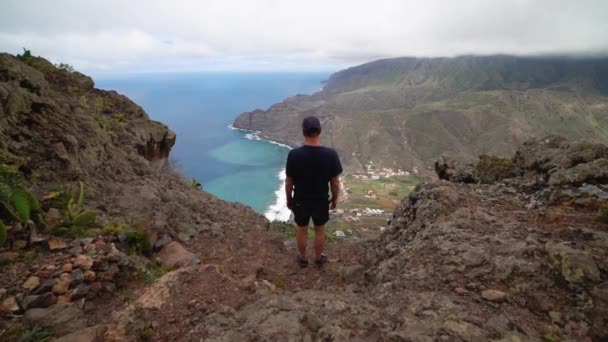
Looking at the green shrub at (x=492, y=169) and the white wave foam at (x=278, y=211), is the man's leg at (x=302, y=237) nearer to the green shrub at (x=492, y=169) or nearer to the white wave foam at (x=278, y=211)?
the green shrub at (x=492, y=169)

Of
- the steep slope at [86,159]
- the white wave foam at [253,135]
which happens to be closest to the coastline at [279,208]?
the steep slope at [86,159]

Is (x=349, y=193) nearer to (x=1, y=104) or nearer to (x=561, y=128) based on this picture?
(x=1, y=104)

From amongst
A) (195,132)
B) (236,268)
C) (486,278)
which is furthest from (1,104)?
(195,132)

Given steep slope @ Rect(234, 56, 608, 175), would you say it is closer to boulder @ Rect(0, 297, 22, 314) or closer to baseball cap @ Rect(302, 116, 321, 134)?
baseball cap @ Rect(302, 116, 321, 134)

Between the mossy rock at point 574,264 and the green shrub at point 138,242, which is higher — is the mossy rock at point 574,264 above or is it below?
above

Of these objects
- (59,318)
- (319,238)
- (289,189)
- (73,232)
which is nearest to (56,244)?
(73,232)

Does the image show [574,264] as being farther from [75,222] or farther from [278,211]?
[278,211]

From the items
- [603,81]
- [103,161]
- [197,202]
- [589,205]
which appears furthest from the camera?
[603,81]
